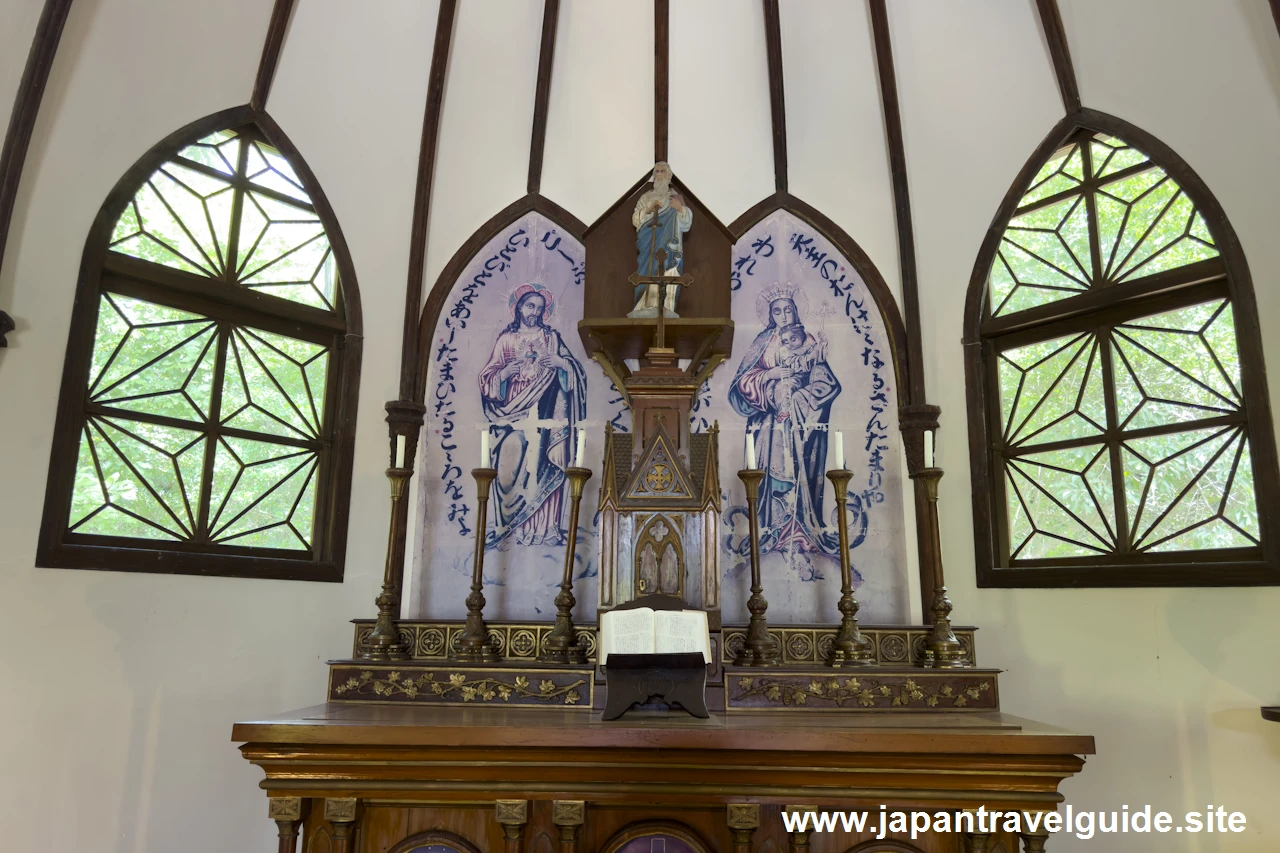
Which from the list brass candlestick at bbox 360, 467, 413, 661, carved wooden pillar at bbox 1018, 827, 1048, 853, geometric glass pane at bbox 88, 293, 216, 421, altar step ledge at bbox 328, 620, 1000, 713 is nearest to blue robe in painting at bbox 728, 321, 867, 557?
altar step ledge at bbox 328, 620, 1000, 713

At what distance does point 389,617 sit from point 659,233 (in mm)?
2590

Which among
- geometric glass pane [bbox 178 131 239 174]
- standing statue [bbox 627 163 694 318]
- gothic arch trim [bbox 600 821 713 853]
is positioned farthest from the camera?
geometric glass pane [bbox 178 131 239 174]

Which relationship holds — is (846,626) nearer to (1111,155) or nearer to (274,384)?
(1111,155)

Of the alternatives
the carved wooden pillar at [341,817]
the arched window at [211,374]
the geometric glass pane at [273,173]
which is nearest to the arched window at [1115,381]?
the carved wooden pillar at [341,817]

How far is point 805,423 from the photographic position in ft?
18.8

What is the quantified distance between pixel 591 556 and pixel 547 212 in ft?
7.65

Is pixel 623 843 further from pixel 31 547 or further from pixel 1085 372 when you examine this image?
pixel 1085 372

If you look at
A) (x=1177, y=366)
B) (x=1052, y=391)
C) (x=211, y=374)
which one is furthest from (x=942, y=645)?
(x=211, y=374)

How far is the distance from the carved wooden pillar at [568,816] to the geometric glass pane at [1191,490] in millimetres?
3337

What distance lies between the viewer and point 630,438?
485cm

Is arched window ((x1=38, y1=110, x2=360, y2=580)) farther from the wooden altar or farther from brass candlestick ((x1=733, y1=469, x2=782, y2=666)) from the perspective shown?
brass candlestick ((x1=733, y1=469, x2=782, y2=666))

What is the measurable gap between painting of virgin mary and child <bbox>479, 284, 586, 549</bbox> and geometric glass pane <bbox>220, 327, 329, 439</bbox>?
1017 mm

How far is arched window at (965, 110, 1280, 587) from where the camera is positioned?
4.67 metres

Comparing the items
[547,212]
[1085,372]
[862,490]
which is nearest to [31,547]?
[547,212]
